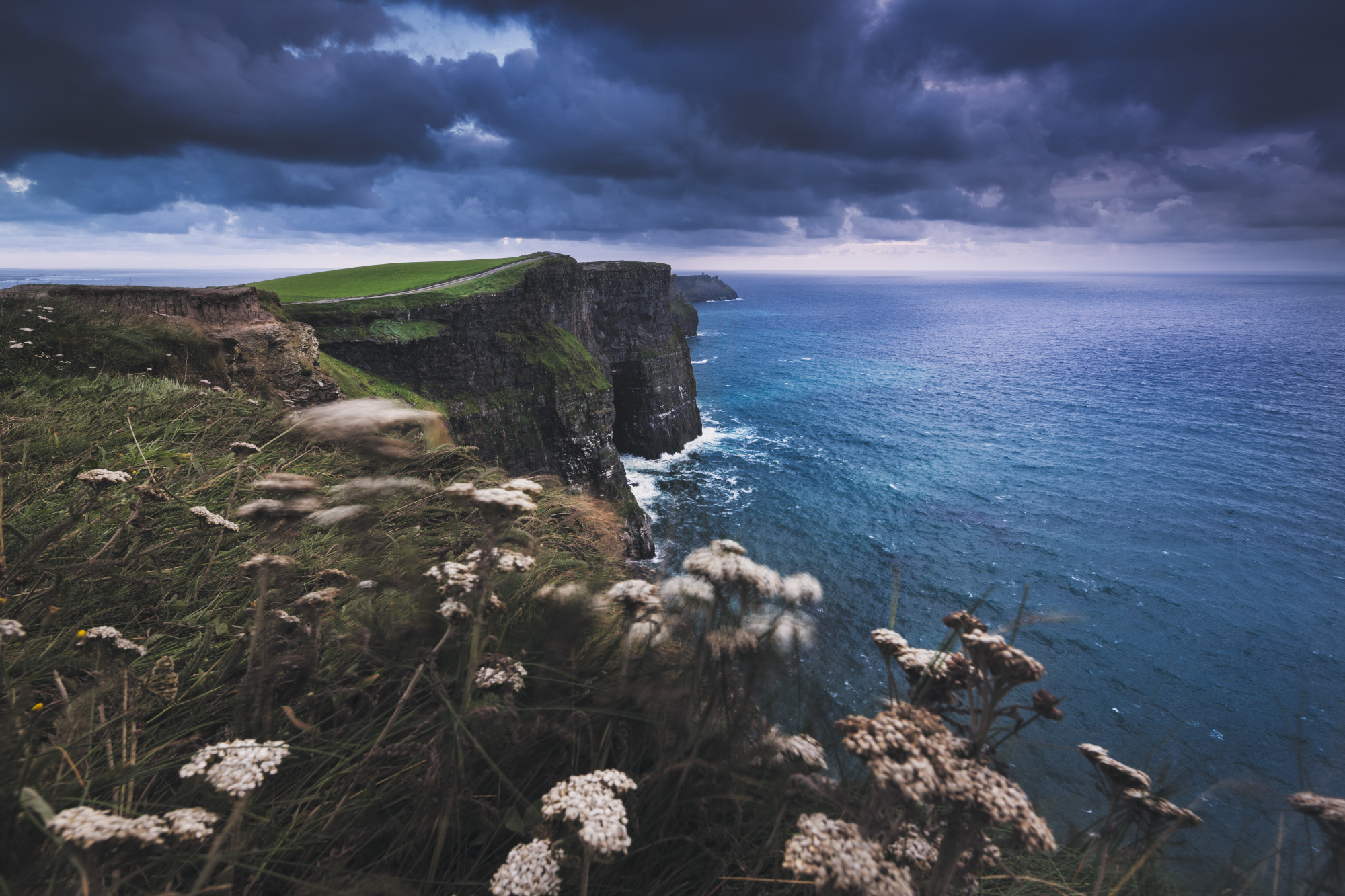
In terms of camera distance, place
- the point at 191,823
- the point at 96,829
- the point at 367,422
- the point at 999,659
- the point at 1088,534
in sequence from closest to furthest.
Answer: the point at 96,829 < the point at 191,823 < the point at 999,659 < the point at 367,422 < the point at 1088,534

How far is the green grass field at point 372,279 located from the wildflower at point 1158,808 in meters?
41.9

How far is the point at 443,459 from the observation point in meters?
5.94

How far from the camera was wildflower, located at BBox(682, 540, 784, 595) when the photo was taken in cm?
250

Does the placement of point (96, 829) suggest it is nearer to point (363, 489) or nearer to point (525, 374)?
point (363, 489)

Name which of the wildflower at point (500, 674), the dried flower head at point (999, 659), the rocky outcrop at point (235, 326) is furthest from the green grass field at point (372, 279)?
the dried flower head at point (999, 659)

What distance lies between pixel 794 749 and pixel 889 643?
2.04 ft

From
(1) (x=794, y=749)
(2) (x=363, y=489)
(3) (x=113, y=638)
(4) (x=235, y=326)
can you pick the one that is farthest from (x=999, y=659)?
(4) (x=235, y=326)

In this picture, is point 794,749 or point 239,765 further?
point 794,749

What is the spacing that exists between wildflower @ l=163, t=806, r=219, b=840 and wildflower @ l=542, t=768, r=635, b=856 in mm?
901

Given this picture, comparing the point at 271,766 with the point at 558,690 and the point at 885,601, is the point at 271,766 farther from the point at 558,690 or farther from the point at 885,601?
the point at 885,601

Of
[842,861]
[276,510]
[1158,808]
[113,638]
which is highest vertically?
[276,510]

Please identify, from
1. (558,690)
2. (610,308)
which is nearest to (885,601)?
(558,690)

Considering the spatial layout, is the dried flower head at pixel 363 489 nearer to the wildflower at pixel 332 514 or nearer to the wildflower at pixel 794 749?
the wildflower at pixel 332 514

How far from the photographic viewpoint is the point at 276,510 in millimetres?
2670
